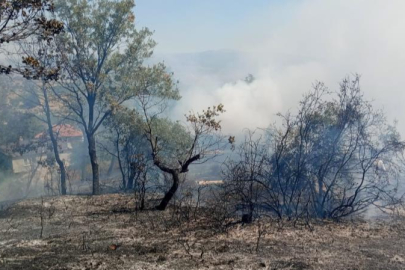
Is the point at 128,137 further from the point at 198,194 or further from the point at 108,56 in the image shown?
the point at 198,194

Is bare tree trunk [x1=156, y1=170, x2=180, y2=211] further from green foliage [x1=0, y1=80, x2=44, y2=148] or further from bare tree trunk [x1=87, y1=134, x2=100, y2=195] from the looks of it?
green foliage [x1=0, y1=80, x2=44, y2=148]

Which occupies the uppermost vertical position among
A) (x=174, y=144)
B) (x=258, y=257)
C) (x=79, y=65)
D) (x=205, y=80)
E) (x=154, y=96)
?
(x=205, y=80)

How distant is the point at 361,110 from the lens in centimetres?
1364

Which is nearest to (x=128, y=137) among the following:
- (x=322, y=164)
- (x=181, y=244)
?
(x=322, y=164)

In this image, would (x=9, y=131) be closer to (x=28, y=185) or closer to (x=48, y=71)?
(x=28, y=185)

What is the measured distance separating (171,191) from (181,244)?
4645 millimetres

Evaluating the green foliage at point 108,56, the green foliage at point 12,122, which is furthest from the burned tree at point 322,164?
the green foliage at point 12,122

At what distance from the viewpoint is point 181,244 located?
26.4ft

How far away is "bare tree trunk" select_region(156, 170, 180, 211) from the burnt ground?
0.86m

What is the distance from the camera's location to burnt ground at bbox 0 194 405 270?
6789mm

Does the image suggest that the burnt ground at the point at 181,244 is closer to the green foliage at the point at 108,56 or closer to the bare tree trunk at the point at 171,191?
the bare tree trunk at the point at 171,191

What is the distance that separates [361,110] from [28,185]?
26.8m

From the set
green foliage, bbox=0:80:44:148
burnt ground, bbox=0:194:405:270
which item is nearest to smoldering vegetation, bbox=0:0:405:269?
burnt ground, bbox=0:194:405:270

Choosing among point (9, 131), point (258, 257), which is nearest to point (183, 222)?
point (258, 257)
